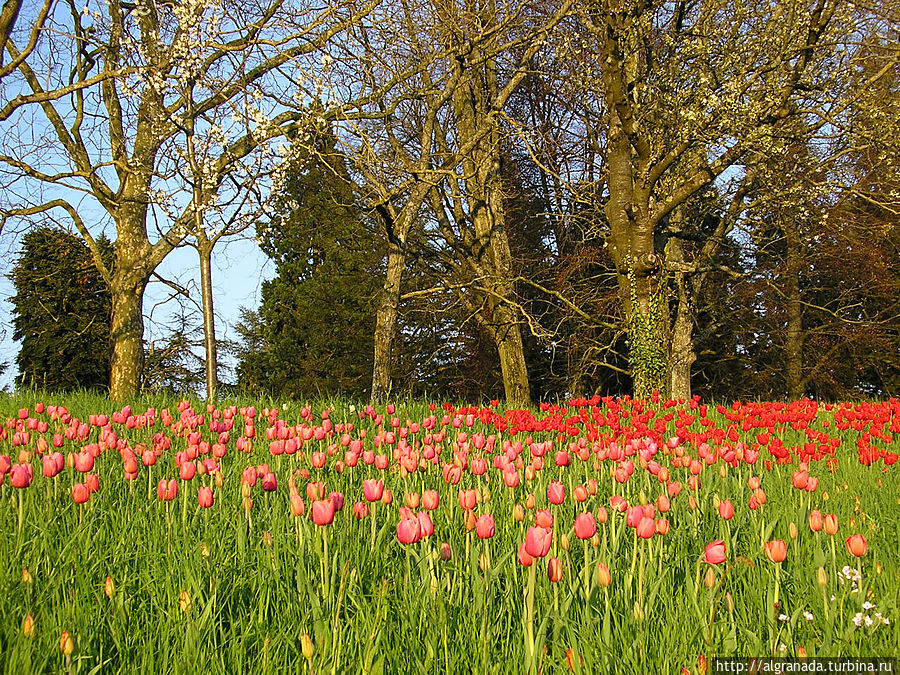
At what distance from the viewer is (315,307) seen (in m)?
23.0

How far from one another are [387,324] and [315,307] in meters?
12.2

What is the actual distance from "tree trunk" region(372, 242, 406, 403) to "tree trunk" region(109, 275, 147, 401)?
3.39 meters

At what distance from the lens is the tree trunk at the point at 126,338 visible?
406 inches

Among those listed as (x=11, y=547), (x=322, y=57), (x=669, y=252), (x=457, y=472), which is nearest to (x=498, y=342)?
(x=669, y=252)

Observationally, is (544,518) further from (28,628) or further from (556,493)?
(28,628)

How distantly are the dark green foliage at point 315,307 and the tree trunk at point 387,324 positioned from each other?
6.62 meters

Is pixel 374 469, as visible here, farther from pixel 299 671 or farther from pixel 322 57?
pixel 322 57

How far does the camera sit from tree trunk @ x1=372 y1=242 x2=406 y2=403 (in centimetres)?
1106

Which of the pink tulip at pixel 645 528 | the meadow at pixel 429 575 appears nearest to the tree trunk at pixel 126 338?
the meadow at pixel 429 575

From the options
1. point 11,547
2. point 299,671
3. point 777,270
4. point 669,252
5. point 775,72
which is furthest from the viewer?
point 777,270

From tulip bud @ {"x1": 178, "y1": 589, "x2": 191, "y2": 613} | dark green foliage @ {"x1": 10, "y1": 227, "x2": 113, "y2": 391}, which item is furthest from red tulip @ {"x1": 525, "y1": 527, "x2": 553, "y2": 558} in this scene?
dark green foliage @ {"x1": 10, "y1": 227, "x2": 113, "y2": 391}

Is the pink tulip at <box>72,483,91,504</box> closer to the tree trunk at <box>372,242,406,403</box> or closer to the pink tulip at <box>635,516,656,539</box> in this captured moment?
the pink tulip at <box>635,516,656,539</box>

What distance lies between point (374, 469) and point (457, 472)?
1401 millimetres

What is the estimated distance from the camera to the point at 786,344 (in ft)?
61.4
